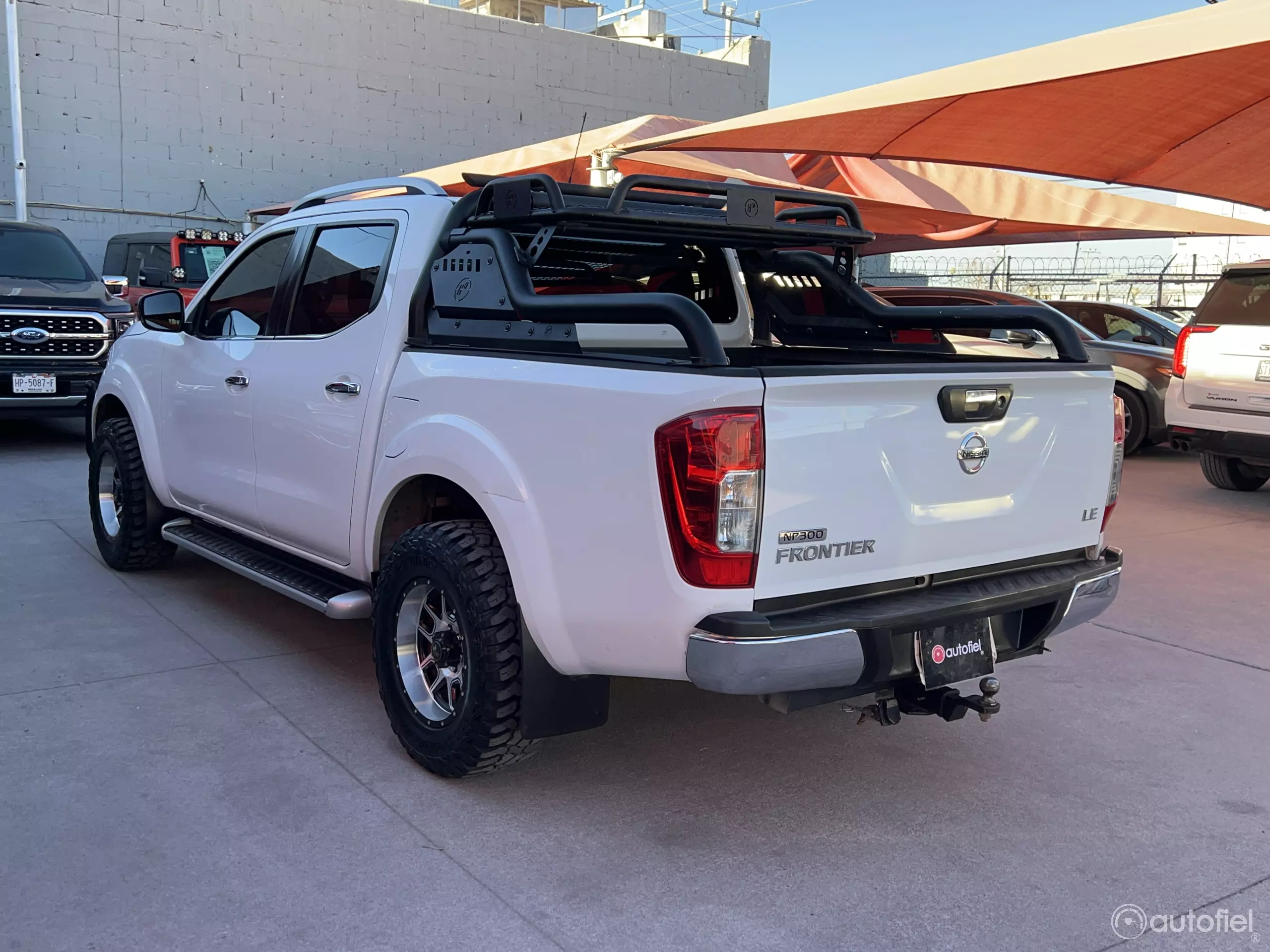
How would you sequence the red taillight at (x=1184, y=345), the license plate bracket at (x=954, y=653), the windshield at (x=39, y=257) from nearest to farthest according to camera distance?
the license plate bracket at (x=954, y=653) < the red taillight at (x=1184, y=345) < the windshield at (x=39, y=257)

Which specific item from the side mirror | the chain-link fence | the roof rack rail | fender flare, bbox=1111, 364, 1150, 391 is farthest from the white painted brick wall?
the roof rack rail

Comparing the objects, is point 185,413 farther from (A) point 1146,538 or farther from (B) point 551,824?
(A) point 1146,538

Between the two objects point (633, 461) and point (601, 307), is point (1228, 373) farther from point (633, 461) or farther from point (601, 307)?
point (633, 461)

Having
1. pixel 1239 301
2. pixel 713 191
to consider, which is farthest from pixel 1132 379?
pixel 713 191

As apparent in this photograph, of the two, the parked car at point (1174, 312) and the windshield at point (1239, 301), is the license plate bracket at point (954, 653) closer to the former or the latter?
the windshield at point (1239, 301)

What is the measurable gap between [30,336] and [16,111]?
24.7 ft

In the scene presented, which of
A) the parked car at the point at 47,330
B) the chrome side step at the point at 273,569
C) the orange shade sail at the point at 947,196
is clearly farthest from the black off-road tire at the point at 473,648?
the orange shade sail at the point at 947,196

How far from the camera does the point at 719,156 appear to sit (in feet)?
39.5

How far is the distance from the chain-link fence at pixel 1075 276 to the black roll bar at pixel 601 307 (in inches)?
670

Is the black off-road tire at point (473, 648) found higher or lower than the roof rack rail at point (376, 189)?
lower

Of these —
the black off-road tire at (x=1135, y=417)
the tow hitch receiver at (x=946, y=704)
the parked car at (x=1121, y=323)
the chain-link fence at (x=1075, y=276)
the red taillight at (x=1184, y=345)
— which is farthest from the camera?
the chain-link fence at (x=1075, y=276)

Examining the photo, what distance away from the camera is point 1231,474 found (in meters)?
9.92

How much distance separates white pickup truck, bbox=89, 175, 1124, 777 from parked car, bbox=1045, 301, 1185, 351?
8969 mm

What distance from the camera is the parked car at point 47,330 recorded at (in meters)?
10.3
